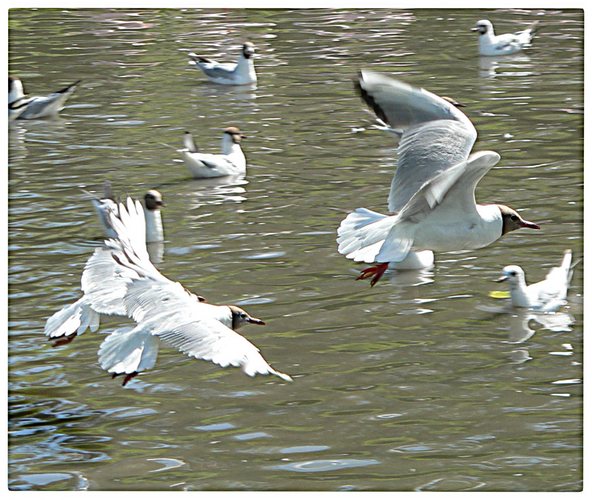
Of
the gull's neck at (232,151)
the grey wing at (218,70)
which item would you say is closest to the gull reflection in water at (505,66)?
the grey wing at (218,70)

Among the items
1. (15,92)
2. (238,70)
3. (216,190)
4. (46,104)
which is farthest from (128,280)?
(238,70)

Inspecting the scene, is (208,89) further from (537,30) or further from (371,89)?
(371,89)

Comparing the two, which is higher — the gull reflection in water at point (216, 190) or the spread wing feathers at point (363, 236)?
the spread wing feathers at point (363, 236)

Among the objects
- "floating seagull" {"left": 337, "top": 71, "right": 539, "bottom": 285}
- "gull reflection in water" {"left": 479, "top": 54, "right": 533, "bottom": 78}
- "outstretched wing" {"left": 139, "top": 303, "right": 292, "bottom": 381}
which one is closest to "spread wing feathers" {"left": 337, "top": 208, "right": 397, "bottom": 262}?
"floating seagull" {"left": 337, "top": 71, "right": 539, "bottom": 285}

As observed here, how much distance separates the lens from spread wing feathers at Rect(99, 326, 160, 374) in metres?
5.54

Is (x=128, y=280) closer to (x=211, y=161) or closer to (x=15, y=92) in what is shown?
(x=211, y=161)

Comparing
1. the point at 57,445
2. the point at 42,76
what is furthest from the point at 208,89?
the point at 57,445

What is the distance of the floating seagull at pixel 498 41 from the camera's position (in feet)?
51.6

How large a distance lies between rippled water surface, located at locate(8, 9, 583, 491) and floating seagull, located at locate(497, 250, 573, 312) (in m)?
0.09

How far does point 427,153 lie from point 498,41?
29.6 ft

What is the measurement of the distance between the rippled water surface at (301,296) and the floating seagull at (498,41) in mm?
375

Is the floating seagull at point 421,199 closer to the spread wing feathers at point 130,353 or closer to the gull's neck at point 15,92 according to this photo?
the spread wing feathers at point 130,353

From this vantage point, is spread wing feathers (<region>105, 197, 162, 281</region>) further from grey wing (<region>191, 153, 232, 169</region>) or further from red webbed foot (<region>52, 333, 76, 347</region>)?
grey wing (<region>191, 153, 232, 169</region>)

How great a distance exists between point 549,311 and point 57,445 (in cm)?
328
